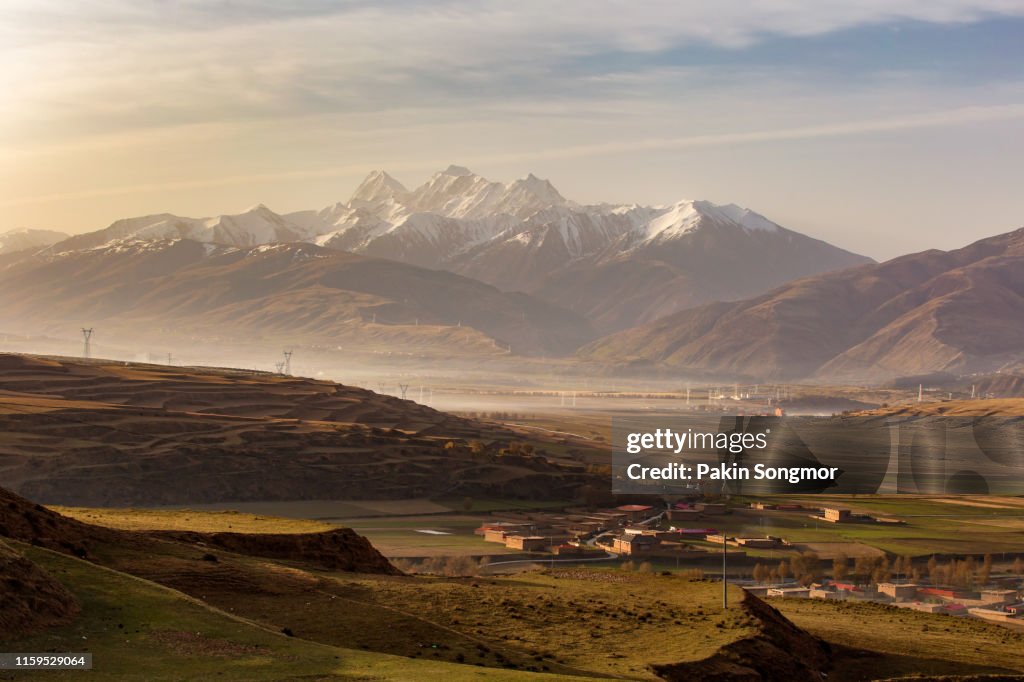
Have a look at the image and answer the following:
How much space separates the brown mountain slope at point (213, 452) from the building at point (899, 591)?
54.5m

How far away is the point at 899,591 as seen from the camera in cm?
9194

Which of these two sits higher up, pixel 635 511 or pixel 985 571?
pixel 635 511

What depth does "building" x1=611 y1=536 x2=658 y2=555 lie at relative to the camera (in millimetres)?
101938

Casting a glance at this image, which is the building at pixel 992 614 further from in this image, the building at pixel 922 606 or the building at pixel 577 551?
the building at pixel 577 551

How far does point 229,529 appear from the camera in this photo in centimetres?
5422

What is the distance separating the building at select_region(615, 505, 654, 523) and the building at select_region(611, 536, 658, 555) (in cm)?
2286

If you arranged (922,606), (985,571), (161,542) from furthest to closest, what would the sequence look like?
1. (985,571)
2. (922,606)
3. (161,542)

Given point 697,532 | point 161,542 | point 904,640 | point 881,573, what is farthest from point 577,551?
point 161,542

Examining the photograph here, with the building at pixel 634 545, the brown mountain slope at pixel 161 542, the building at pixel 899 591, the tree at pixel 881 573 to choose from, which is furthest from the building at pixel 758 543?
the brown mountain slope at pixel 161 542

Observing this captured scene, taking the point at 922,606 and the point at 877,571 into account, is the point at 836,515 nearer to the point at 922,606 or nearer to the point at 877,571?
the point at 877,571

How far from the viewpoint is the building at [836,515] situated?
132375 millimetres
